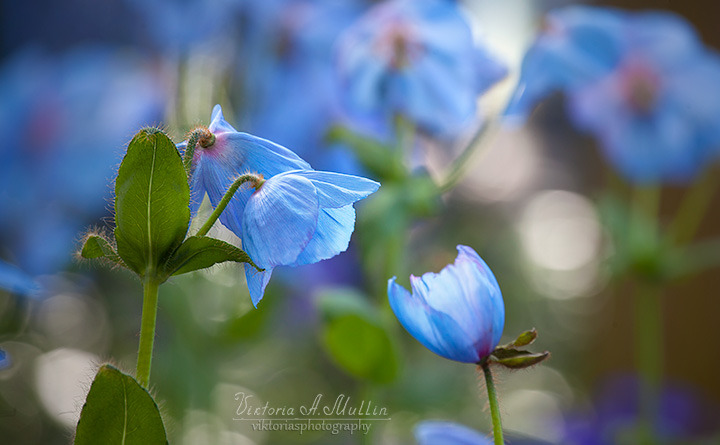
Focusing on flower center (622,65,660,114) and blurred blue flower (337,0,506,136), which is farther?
flower center (622,65,660,114)

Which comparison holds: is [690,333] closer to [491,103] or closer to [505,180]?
[491,103]

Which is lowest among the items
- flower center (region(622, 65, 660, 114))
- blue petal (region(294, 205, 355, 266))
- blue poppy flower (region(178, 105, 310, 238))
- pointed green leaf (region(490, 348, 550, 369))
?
pointed green leaf (region(490, 348, 550, 369))

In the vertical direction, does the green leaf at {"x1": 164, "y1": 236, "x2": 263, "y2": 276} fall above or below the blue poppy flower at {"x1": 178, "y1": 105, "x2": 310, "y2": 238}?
below

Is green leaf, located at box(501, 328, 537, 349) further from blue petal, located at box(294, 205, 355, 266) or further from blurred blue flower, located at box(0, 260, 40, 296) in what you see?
blurred blue flower, located at box(0, 260, 40, 296)

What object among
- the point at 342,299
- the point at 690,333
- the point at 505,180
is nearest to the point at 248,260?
the point at 342,299

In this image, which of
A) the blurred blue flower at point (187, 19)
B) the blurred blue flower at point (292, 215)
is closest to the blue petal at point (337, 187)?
the blurred blue flower at point (292, 215)

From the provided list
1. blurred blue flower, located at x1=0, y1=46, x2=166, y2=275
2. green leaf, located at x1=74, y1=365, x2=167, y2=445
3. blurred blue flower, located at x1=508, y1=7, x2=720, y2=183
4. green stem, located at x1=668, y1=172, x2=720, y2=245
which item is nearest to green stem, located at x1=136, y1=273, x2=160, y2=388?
green leaf, located at x1=74, y1=365, x2=167, y2=445

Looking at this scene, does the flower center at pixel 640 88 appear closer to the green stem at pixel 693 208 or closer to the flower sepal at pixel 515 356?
the green stem at pixel 693 208
